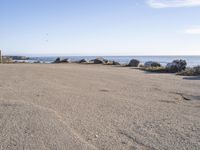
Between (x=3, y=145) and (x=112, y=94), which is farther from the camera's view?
(x=112, y=94)

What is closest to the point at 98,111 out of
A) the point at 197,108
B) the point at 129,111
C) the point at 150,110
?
the point at 129,111

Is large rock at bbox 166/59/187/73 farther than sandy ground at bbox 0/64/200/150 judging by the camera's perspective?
Yes

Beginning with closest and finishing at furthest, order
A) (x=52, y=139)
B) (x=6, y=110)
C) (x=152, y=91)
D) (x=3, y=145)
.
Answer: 1. (x=3, y=145)
2. (x=52, y=139)
3. (x=6, y=110)
4. (x=152, y=91)

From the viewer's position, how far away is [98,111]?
8.37 m

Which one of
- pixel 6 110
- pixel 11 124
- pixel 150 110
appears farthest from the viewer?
pixel 150 110

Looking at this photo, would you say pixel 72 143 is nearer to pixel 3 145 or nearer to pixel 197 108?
pixel 3 145

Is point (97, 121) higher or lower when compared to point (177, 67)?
lower

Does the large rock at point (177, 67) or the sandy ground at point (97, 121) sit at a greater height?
the large rock at point (177, 67)

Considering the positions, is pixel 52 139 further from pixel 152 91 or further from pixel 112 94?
pixel 152 91

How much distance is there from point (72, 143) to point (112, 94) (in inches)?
222

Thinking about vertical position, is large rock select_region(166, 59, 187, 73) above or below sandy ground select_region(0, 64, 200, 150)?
above

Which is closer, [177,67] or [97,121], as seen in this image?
[97,121]

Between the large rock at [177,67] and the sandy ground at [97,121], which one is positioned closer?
the sandy ground at [97,121]

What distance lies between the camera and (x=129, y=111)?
8.41 m
